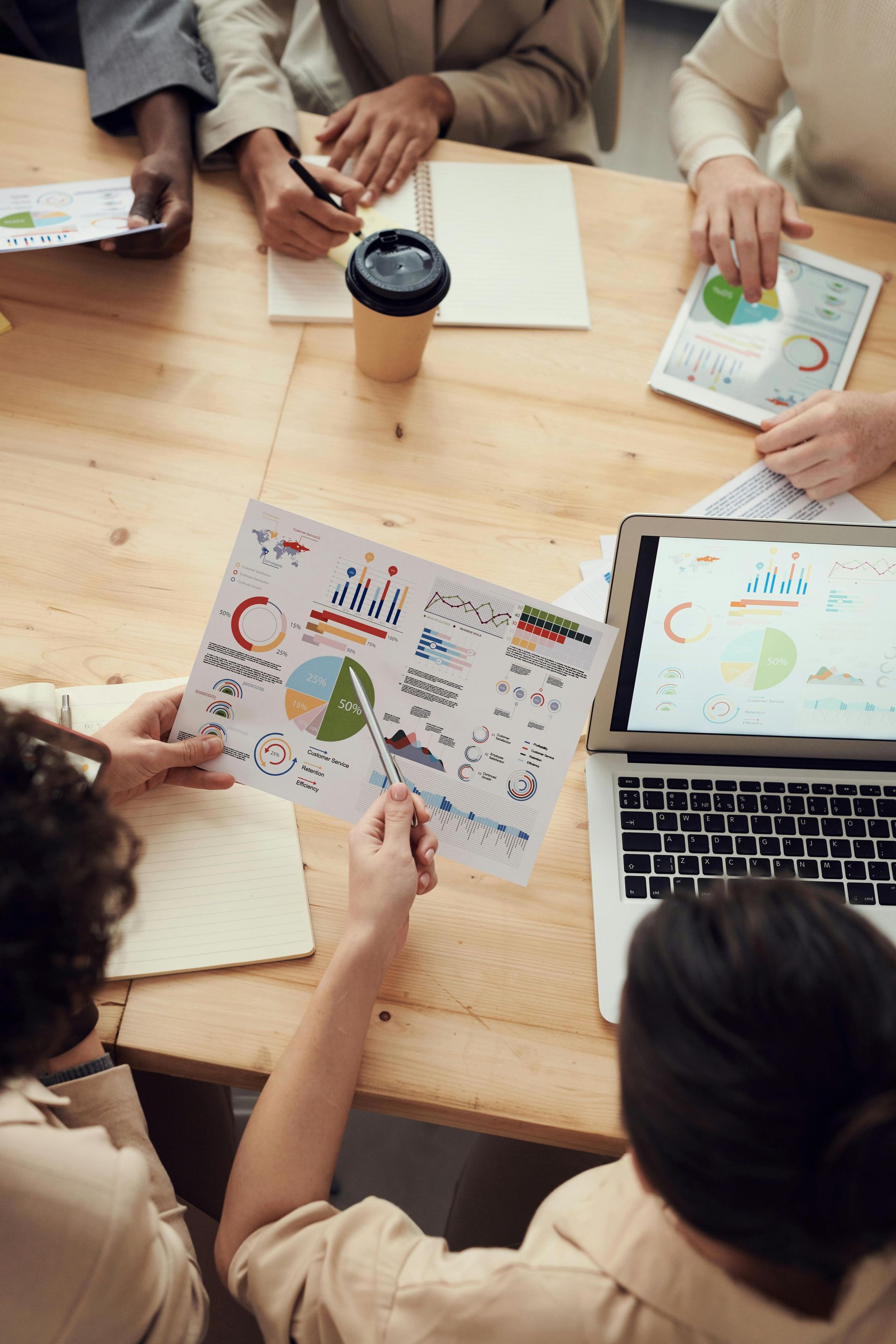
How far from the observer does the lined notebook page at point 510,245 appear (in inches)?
43.6

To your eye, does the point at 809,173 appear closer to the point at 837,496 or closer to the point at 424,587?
the point at 837,496

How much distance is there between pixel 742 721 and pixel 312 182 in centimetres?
80

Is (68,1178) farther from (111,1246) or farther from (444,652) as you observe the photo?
(444,652)

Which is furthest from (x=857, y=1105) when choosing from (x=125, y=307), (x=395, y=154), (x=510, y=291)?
(x=395, y=154)

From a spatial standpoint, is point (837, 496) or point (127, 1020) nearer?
point (127, 1020)

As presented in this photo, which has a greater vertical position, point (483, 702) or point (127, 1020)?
point (483, 702)

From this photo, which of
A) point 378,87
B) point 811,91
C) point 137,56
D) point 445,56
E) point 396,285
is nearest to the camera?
point 396,285

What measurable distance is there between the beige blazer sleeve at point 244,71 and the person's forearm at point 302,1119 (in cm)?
106

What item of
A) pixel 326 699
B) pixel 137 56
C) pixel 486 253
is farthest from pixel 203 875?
pixel 137 56

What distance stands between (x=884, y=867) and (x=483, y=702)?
411mm

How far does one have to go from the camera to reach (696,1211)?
1.60ft

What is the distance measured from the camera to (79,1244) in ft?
1.92

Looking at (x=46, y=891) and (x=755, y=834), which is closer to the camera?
(x=46, y=891)

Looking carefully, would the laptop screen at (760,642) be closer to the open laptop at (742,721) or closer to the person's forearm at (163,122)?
the open laptop at (742,721)
